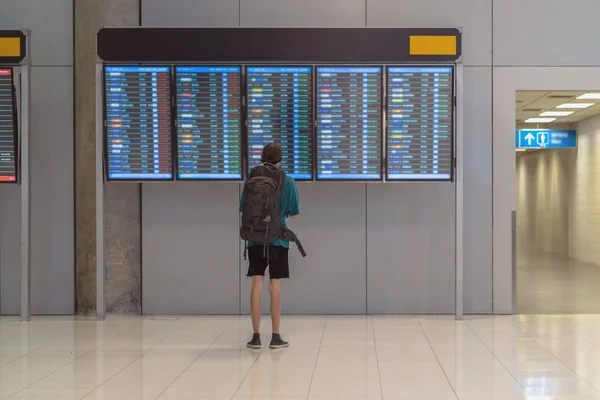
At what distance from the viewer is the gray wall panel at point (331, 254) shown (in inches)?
289

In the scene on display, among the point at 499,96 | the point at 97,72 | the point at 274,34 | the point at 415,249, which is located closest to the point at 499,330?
the point at 415,249

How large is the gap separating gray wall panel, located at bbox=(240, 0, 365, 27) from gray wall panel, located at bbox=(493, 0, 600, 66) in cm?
152

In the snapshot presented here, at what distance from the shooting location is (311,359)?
5262 mm

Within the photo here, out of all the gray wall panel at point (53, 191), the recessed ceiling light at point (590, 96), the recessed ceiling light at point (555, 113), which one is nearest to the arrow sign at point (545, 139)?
the recessed ceiling light at point (555, 113)

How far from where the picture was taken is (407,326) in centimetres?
665

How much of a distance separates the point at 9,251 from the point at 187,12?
311 cm

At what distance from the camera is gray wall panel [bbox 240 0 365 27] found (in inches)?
289

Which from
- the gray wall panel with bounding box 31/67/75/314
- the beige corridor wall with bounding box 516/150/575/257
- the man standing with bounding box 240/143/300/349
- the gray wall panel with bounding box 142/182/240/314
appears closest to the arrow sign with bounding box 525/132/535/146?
the beige corridor wall with bounding box 516/150/575/257

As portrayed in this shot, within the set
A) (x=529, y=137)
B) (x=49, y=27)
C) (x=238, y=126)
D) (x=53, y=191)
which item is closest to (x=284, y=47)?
(x=238, y=126)

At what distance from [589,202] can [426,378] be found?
10.8m

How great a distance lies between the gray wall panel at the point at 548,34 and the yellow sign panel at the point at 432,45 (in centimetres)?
76

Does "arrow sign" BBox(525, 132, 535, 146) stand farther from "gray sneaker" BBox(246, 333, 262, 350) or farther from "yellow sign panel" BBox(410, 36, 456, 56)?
"gray sneaker" BBox(246, 333, 262, 350)

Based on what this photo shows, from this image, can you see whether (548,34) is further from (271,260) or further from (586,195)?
(586,195)

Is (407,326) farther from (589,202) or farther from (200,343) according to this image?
(589,202)
